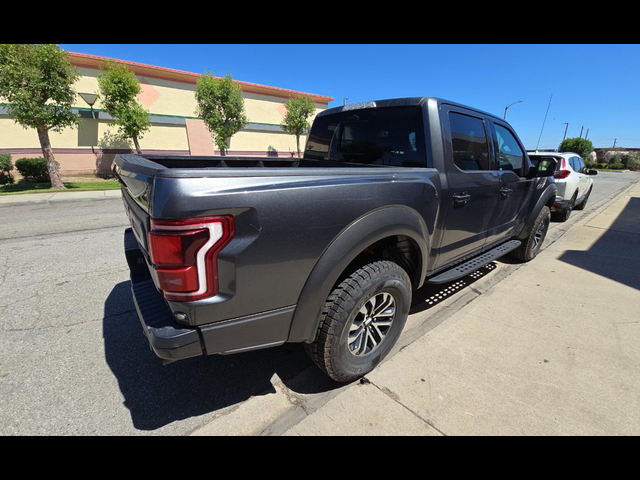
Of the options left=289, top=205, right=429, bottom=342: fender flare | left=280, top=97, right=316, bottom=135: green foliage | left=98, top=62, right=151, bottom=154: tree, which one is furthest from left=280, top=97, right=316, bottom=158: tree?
left=289, top=205, right=429, bottom=342: fender flare

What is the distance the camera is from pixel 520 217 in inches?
153

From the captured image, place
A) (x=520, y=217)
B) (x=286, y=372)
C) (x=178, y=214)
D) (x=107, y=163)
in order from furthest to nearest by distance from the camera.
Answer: (x=107, y=163) < (x=520, y=217) < (x=286, y=372) < (x=178, y=214)

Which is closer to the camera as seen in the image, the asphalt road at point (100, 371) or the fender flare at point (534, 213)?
the asphalt road at point (100, 371)

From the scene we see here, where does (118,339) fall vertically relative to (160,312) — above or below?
below

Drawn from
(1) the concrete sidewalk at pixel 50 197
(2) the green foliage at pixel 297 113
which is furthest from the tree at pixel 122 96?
(2) the green foliage at pixel 297 113

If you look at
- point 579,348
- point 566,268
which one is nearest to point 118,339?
point 579,348

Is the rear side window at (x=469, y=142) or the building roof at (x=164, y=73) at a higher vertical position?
the building roof at (x=164, y=73)

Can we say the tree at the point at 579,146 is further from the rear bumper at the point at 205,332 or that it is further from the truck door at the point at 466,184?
the rear bumper at the point at 205,332

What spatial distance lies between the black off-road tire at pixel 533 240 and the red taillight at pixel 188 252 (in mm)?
Result: 4494

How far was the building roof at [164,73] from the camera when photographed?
50.5ft

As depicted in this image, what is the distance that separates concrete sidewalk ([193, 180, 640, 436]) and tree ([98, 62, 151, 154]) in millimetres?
16468

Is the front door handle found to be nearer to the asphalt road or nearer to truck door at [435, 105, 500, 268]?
truck door at [435, 105, 500, 268]
